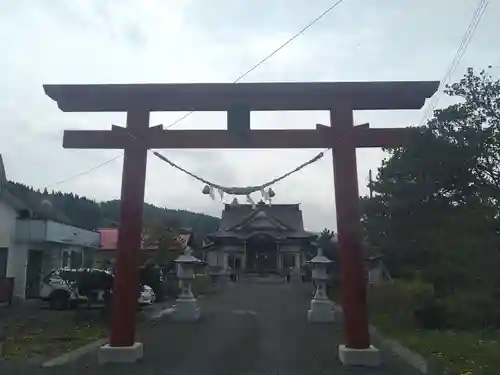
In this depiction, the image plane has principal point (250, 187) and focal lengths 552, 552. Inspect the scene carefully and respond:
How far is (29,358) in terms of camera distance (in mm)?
10242

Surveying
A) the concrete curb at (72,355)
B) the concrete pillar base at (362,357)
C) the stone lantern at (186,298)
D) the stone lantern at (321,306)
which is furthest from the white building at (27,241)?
the concrete pillar base at (362,357)

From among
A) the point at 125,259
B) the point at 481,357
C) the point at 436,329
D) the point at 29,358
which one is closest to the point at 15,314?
the point at 29,358

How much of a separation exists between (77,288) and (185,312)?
666 centimetres

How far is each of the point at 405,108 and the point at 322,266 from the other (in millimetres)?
10483

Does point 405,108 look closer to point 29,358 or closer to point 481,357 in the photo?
point 481,357

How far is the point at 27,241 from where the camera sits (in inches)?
1016

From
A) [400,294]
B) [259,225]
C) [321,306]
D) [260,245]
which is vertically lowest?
[321,306]

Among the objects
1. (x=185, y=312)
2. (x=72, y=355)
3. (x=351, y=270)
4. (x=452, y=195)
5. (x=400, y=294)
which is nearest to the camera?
(x=351, y=270)

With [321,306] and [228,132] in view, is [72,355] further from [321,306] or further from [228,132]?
[321,306]

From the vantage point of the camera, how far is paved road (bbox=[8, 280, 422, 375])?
885 centimetres

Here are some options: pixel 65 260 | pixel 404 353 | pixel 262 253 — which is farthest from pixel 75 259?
pixel 404 353

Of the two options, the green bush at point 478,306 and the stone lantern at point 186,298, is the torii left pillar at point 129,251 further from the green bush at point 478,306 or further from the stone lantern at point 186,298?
the stone lantern at point 186,298

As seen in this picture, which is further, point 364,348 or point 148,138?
point 148,138

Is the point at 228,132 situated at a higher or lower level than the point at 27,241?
higher
